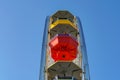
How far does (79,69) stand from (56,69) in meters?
1.12

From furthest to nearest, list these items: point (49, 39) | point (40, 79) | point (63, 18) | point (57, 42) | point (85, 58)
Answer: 1. point (63, 18)
2. point (49, 39)
3. point (57, 42)
4. point (85, 58)
5. point (40, 79)

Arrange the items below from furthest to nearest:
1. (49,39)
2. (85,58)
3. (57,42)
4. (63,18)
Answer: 1. (63,18)
2. (49,39)
3. (57,42)
4. (85,58)

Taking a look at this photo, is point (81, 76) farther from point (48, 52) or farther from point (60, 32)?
point (60, 32)

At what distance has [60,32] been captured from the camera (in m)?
20.9

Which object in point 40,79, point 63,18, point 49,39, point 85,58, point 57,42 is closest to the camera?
point 40,79

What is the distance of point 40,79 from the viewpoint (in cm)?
1518

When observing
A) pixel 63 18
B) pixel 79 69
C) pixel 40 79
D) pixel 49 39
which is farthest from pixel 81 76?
pixel 63 18

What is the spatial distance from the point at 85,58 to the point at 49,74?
1.98 meters

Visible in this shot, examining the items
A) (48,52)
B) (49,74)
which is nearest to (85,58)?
(49,74)

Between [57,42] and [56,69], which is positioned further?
[57,42]

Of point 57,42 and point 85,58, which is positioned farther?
point 57,42

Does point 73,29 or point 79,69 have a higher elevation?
point 73,29

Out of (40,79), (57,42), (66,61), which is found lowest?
(40,79)

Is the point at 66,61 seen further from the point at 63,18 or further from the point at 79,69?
the point at 63,18
